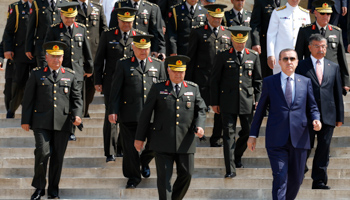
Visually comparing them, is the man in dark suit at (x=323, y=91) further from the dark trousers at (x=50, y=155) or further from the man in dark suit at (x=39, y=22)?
the man in dark suit at (x=39, y=22)

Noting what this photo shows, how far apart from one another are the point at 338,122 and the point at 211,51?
8.29 ft

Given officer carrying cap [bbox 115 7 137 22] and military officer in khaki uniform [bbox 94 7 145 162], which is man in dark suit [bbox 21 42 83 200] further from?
officer carrying cap [bbox 115 7 137 22]

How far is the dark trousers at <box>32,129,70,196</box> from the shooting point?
35.8 ft

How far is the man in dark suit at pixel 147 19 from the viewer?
12.7 m

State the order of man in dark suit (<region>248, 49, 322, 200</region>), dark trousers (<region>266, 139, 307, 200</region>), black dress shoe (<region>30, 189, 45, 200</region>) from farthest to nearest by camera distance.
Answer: black dress shoe (<region>30, 189, 45, 200</region>), man in dark suit (<region>248, 49, 322, 200</region>), dark trousers (<region>266, 139, 307, 200</region>)

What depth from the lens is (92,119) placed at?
43.1 feet

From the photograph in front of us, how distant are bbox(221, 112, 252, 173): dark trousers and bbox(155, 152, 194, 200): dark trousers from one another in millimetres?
1105

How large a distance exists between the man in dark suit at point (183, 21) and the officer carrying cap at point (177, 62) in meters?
3.14

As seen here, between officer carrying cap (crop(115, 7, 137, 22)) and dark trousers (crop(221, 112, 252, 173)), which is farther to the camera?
officer carrying cap (crop(115, 7, 137, 22))

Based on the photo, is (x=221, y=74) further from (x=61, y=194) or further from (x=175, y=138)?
(x=61, y=194)

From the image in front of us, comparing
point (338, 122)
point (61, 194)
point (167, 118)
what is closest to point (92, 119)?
point (61, 194)

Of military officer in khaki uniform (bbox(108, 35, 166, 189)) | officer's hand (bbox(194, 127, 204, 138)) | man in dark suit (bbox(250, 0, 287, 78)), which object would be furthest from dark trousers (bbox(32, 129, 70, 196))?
man in dark suit (bbox(250, 0, 287, 78))

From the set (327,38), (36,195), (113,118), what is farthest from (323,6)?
(36,195)

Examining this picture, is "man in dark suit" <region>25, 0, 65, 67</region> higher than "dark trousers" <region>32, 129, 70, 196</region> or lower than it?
higher
